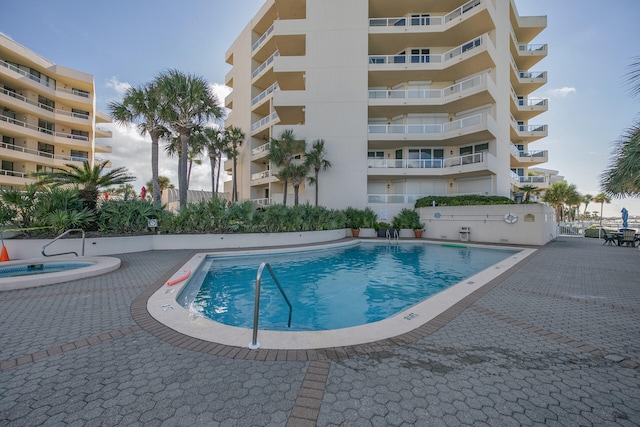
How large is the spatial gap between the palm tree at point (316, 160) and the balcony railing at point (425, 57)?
352 inches

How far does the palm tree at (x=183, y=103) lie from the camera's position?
16.7 m

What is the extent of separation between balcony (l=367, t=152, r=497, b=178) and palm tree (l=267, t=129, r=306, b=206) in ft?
20.9

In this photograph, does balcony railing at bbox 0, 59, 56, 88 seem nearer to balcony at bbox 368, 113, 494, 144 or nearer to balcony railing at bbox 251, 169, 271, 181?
balcony railing at bbox 251, 169, 271, 181

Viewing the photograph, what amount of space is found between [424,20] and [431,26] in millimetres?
1536

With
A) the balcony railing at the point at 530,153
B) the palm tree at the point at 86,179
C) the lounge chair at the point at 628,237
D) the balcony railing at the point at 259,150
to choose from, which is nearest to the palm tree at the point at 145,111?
the palm tree at the point at 86,179

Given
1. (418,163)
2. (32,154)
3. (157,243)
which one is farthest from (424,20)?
(32,154)

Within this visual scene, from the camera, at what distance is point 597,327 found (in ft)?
13.6

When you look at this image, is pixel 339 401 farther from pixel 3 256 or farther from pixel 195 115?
pixel 195 115

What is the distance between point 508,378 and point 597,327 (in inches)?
111

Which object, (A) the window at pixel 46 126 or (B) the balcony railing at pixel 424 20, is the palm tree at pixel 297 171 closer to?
(B) the balcony railing at pixel 424 20

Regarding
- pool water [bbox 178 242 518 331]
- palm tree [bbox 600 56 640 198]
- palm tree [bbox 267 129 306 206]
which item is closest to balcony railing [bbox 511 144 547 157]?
palm tree [bbox 600 56 640 198]

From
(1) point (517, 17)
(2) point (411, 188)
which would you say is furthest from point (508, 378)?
(1) point (517, 17)

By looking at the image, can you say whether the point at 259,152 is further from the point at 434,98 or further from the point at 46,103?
the point at 46,103

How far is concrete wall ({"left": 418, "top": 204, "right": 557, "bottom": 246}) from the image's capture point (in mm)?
16062
